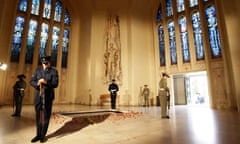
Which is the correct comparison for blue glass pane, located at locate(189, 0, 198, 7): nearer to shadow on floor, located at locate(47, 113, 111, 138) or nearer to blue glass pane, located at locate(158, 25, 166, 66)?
blue glass pane, located at locate(158, 25, 166, 66)

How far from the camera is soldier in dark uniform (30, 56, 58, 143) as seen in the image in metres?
2.16

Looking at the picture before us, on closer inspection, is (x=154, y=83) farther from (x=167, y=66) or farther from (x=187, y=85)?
(x=187, y=85)

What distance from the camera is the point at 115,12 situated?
1133 centimetres

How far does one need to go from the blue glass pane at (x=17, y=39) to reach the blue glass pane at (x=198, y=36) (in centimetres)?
1154

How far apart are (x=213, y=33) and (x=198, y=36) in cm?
84

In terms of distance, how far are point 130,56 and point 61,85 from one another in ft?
18.5

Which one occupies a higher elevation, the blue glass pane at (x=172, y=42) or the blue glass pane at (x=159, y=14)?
the blue glass pane at (x=159, y=14)

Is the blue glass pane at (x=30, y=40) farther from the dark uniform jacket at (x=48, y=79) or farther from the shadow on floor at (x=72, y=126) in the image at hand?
the dark uniform jacket at (x=48, y=79)

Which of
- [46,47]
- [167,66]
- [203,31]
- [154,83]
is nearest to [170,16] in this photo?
[203,31]

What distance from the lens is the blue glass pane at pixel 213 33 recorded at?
8.20 meters

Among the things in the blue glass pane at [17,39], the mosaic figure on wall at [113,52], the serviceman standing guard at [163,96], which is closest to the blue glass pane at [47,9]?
the blue glass pane at [17,39]

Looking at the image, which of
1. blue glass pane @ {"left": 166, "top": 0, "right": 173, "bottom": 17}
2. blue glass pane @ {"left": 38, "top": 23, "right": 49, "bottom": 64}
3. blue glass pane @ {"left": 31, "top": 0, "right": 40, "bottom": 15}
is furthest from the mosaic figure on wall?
blue glass pane @ {"left": 31, "top": 0, "right": 40, "bottom": 15}

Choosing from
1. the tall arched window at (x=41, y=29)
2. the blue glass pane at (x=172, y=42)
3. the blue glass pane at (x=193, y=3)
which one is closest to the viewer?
the blue glass pane at (x=193, y=3)

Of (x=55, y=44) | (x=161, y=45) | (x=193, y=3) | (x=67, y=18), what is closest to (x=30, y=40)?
(x=55, y=44)
